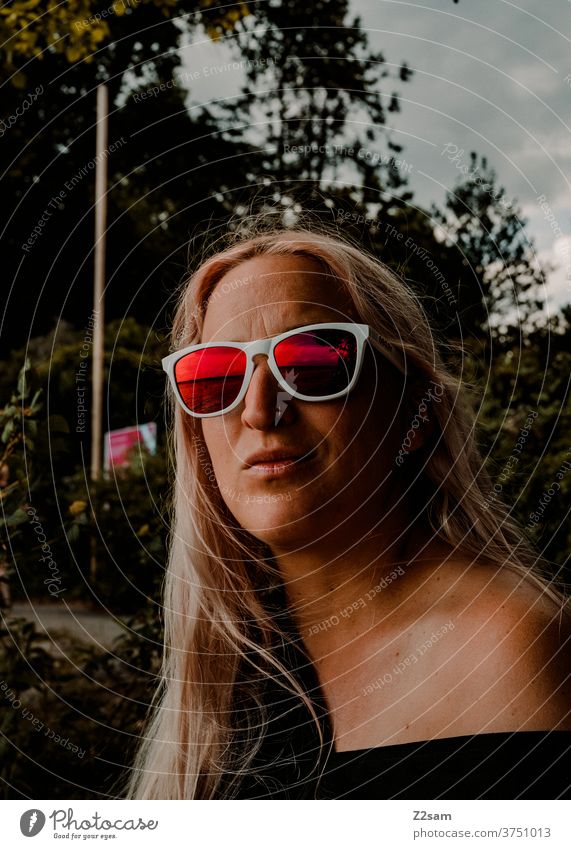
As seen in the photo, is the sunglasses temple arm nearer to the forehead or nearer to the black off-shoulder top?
the forehead

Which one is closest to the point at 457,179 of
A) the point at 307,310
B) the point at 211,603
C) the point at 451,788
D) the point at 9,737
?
the point at 307,310

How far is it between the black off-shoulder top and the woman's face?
0.24 m

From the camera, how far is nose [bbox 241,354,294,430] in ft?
3.68

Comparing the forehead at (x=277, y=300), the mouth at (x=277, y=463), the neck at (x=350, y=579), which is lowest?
the neck at (x=350, y=579)

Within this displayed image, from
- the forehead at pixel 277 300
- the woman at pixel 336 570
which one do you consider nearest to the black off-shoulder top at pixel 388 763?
the woman at pixel 336 570

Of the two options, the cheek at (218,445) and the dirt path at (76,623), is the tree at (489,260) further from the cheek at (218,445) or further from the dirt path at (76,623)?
the dirt path at (76,623)

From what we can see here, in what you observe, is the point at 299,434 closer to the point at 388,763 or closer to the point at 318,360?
the point at 318,360

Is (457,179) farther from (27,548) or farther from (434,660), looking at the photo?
(27,548)

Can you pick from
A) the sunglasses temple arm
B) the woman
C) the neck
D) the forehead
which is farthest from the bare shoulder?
the forehead

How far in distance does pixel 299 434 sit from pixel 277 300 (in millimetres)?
204

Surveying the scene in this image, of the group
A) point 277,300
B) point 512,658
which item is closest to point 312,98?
point 277,300

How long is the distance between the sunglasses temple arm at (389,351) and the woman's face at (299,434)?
0.01 metres

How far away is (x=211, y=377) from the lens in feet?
3.87
